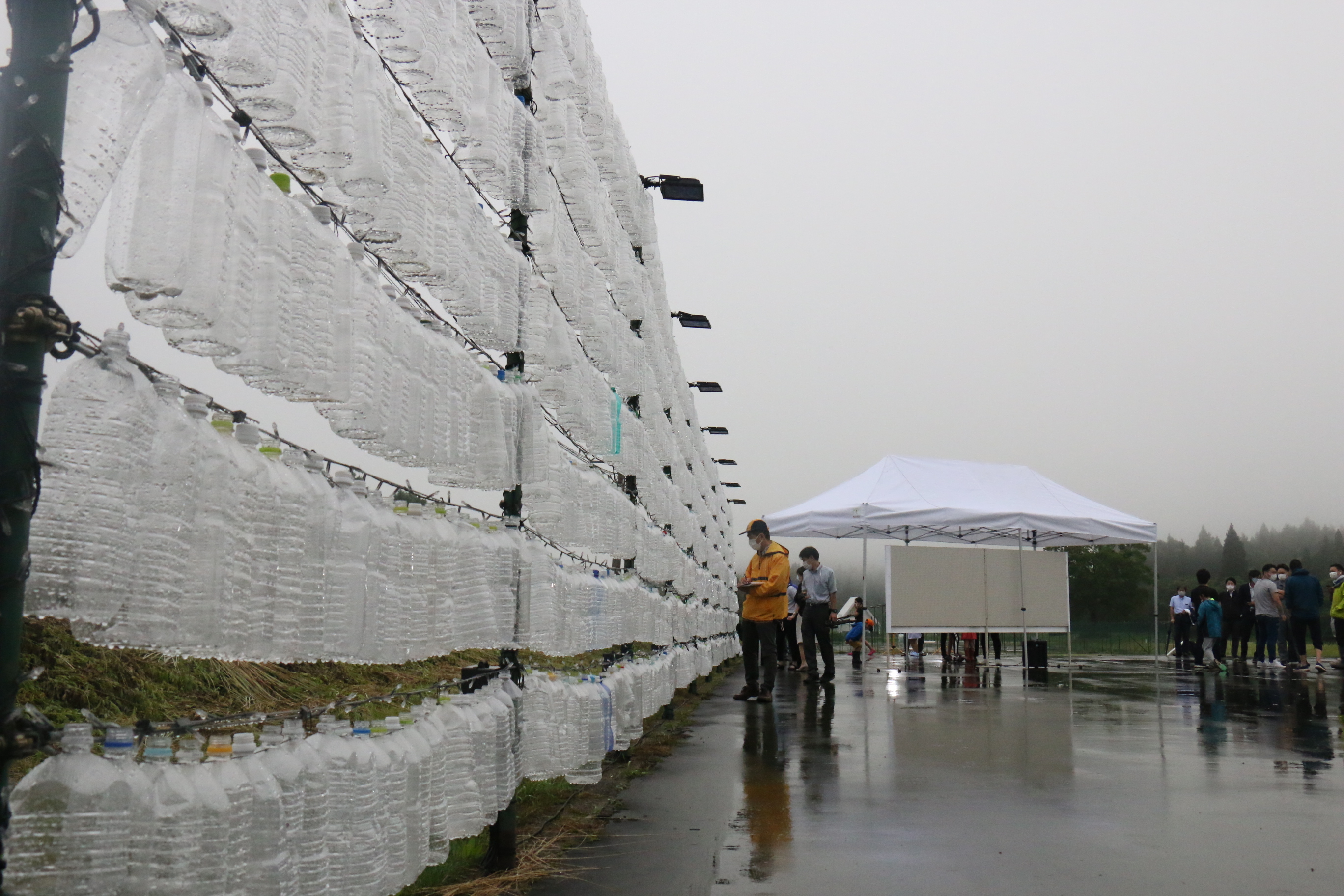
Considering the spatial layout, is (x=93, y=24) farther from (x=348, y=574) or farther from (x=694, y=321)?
(x=694, y=321)

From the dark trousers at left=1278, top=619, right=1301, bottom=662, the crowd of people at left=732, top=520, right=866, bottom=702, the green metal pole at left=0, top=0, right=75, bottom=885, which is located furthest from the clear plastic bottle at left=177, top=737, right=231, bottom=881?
the dark trousers at left=1278, top=619, right=1301, bottom=662

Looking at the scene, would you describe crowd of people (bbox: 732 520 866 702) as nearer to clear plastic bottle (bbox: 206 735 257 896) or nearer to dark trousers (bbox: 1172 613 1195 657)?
dark trousers (bbox: 1172 613 1195 657)

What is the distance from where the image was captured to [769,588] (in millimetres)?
Answer: 11227

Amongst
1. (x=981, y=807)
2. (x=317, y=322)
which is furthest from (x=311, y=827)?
(x=981, y=807)

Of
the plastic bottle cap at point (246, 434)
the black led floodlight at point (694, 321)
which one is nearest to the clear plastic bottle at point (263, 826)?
the plastic bottle cap at point (246, 434)

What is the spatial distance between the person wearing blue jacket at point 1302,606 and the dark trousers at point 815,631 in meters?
9.13

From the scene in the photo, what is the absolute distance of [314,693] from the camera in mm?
5922

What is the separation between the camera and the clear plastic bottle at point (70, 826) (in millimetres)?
1608

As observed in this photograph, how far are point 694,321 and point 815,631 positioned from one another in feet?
15.2

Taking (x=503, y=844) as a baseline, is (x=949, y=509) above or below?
above

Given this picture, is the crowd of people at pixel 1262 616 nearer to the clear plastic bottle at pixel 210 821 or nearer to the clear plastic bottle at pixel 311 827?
the clear plastic bottle at pixel 311 827

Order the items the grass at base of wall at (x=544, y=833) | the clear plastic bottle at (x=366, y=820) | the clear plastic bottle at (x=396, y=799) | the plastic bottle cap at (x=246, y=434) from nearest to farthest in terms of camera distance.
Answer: the plastic bottle cap at (x=246, y=434), the clear plastic bottle at (x=366, y=820), the clear plastic bottle at (x=396, y=799), the grass at base of wall at (x=544, y=833)

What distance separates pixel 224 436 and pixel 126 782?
1.99 ft

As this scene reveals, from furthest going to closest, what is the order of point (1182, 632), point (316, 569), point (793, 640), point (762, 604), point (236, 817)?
point (1182, 632)
point (793, 640)
point (762, 604)
point (316, 569)
point (236, 817)
